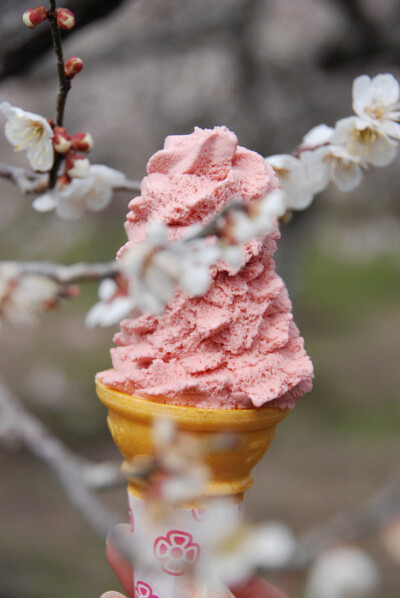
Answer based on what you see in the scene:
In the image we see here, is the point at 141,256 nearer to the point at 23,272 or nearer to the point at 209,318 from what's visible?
the point at 23,272

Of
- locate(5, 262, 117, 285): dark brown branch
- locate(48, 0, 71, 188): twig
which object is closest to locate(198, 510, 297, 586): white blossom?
locate(5, 262, 117, 285): dark brown branch

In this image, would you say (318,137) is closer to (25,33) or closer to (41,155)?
(41,155)

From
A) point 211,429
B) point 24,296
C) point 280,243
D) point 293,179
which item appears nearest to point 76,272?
point 24,296

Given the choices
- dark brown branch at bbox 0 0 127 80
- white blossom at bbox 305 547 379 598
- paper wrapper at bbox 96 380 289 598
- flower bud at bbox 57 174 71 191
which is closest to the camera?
white blossom at bbox 305 547 379 598

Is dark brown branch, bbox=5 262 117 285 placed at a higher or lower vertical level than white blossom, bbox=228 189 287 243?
lower

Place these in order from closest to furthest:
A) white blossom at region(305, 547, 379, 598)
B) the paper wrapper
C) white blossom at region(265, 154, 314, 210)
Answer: white blossom at region(305, 547, 379, 598) < the paper wrapper < white blossom at region(265, 154, 314, 210)

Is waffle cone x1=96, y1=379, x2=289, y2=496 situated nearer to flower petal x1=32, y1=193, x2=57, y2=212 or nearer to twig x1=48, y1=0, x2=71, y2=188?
flower petal x1=32, y1=193, x2=57, y2=212
